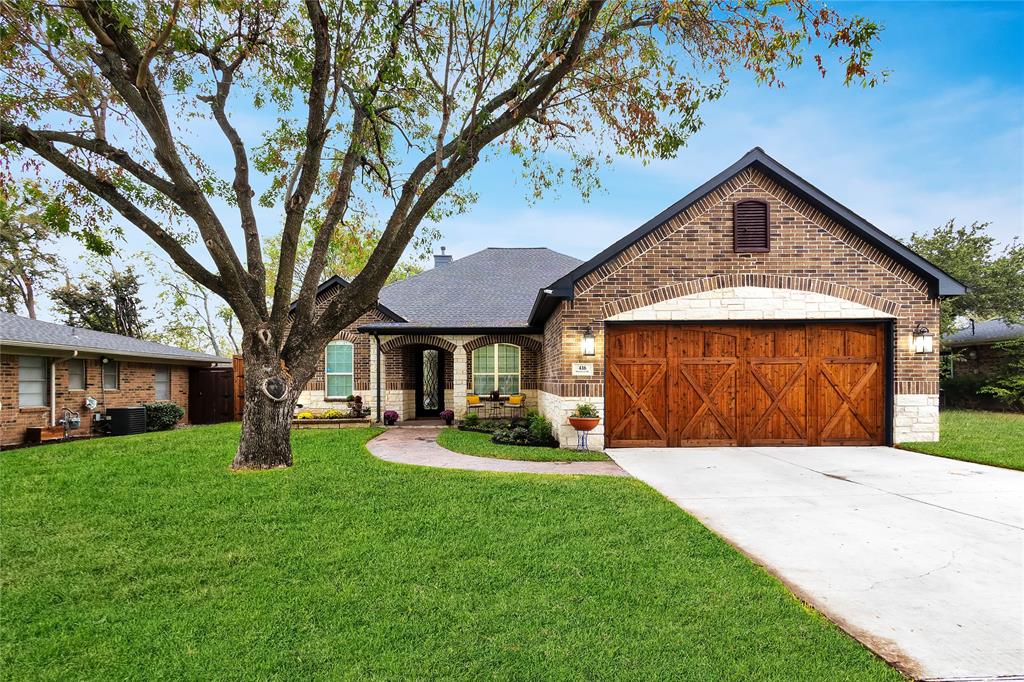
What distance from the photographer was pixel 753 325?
10539 millimetres

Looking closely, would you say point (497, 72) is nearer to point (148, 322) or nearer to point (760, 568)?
point (760, 568)

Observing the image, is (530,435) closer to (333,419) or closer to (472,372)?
(472,372)

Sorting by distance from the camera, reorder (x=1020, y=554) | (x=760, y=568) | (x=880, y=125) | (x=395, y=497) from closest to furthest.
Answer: (x=760, y=568)
(x=1020, y=554)
(x=395, y=497)
(x=880, y=125)

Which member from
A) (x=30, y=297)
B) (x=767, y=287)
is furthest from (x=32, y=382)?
(x=30, y=297)

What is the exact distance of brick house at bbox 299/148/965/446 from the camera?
10258 mm

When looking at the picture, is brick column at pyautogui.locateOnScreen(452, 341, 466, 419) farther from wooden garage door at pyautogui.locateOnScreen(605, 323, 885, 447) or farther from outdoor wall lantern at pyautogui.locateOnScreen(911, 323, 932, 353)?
outdoor wall lantern at pyautogui.locateOnScreen(911, 323, 932, 353)

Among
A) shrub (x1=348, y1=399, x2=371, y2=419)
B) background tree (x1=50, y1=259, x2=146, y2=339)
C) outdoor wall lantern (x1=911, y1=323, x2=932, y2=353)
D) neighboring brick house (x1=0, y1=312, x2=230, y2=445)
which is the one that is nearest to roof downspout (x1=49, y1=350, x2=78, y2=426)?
neighboring brick house (x1=0, y1=312, x2=230, y2=445)

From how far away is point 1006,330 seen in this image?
20.3m

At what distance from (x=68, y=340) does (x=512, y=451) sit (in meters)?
12.7

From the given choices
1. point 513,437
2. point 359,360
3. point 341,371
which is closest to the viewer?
point 513,437

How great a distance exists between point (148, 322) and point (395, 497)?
31.8 meters

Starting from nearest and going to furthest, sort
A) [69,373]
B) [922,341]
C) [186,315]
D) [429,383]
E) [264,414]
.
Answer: [264,414] < [922,341] < [69,373] < [429,383] < [186,315]

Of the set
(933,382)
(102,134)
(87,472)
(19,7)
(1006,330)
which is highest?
(19,7)

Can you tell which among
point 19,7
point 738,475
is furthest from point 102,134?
point 738,475
